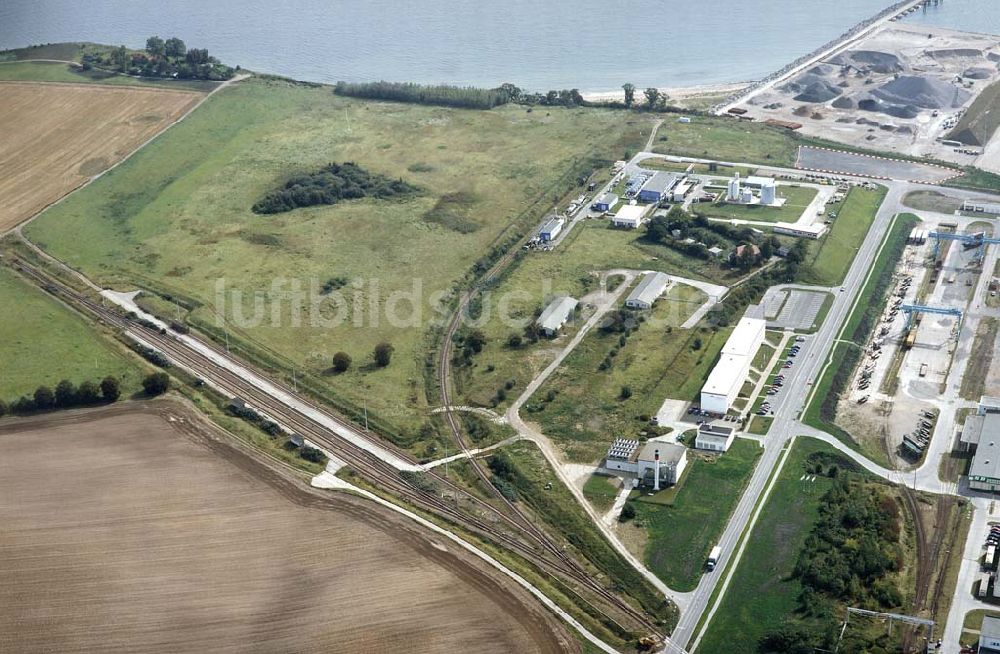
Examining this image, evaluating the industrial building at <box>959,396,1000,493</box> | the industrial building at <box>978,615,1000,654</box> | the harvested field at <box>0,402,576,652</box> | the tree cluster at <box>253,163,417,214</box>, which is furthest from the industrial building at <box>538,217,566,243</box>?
the industrial building at <box>978,615,1000,654</box>

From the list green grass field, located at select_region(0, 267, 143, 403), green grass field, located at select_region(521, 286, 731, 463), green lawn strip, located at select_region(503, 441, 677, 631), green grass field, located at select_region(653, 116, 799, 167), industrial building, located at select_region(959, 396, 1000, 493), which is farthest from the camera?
green grass field, located at select_region(653, 116, 799, 167)

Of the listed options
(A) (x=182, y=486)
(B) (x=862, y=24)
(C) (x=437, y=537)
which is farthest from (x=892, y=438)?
(B) (x=862, y=24)

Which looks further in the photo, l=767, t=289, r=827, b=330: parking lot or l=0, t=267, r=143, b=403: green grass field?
l=767, t=289, r=827, b=330: parking lot

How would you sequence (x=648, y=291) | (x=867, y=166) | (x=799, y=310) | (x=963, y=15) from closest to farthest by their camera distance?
1. (x=799, y=310)
2. (x=648, y=291)
3. (x=867, y=166)
4. (x=963, y=15)

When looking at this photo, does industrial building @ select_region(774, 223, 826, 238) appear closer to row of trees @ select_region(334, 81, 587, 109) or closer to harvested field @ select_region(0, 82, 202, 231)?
row of trees @ select_region(334, 81, 587, 109)

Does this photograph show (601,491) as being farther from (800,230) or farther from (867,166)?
(867,166)

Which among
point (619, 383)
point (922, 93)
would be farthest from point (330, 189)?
point (922, 93)

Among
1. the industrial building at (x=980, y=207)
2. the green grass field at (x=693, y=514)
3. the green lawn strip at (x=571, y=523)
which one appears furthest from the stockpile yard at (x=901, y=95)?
the green lawn strip at (x=571, y=523)
